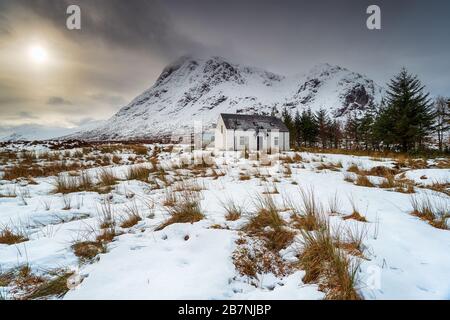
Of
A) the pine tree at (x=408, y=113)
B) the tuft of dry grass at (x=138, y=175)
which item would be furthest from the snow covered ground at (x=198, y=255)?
the pine tree at (x=408, y=113)

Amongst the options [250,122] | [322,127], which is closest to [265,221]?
[250,122]

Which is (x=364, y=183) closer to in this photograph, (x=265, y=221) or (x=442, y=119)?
(x=265, y=221)

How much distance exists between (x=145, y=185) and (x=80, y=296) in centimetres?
420

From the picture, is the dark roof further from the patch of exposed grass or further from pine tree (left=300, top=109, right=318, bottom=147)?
the patch of exposed grass

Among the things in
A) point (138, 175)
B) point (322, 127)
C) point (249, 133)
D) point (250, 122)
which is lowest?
point (138, 175)

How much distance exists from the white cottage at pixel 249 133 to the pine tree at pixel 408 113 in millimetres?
12884

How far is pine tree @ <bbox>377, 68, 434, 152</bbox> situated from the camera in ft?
71.3

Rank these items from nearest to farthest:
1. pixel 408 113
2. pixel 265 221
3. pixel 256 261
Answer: pixel 256 261
pixel 265 221
pixel 408 113

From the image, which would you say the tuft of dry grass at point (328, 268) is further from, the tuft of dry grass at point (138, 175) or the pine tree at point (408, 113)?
the pine tree at point (408, 113)

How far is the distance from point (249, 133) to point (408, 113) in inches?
718

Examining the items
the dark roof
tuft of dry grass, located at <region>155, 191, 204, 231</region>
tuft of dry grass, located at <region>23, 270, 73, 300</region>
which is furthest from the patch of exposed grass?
the dark roof

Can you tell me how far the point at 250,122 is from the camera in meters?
32.4

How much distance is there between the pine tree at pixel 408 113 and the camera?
2174 centimetres
